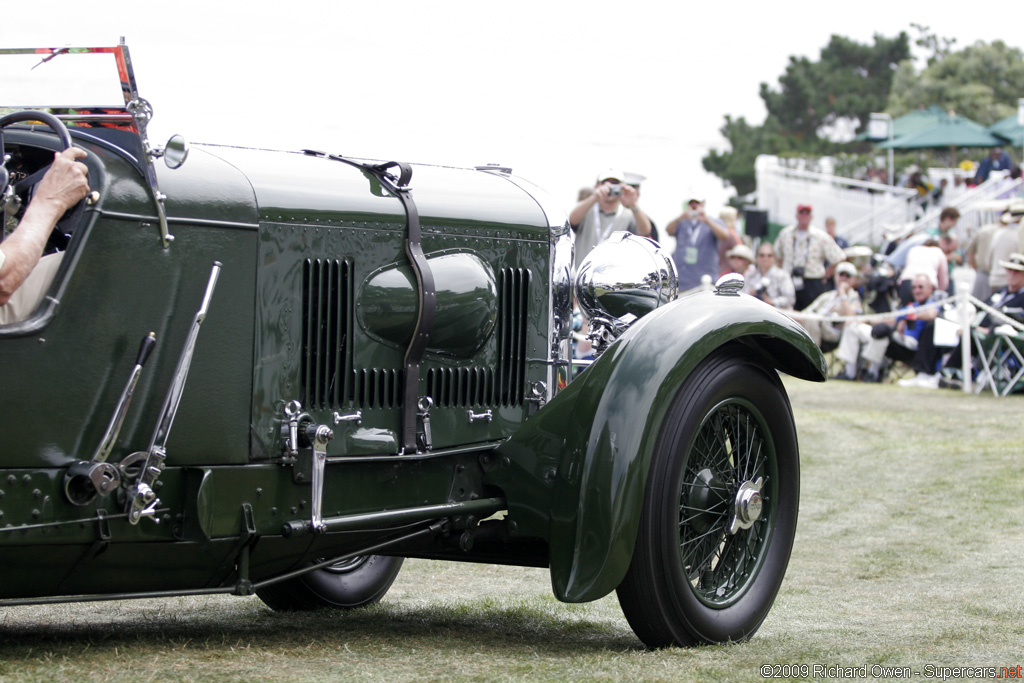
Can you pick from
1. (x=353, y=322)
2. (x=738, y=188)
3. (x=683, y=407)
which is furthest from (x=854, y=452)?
(x=738, y=188)

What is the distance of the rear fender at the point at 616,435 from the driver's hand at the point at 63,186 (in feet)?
5.42

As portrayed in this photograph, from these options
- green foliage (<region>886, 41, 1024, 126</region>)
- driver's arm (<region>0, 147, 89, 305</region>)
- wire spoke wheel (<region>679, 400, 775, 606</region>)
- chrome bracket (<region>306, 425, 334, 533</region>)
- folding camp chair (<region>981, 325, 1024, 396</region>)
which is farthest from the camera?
green foliage (<region>886, 41, 1024, 126</region>)

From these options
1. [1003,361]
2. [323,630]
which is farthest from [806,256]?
[323,630]

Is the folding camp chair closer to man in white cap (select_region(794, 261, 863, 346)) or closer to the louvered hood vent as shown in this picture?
man in white cap (select_region(794, 261, 863, 346))

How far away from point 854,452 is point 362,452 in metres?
6.34

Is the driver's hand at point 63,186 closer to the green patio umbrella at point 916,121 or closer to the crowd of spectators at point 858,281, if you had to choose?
the crowd of spectators at point 858,281

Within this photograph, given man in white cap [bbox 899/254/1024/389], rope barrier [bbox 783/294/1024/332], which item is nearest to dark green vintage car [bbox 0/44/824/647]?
rope barrier [bbox 783/294/1024/332]

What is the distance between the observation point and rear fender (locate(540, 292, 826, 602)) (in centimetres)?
392

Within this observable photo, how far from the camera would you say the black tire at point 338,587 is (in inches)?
194

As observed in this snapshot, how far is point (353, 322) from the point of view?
3.95 metres

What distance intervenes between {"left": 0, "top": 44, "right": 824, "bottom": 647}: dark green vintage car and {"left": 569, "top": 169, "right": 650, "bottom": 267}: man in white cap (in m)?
3.31

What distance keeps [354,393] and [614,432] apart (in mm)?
813

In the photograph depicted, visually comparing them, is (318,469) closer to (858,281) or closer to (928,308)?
(928,308)

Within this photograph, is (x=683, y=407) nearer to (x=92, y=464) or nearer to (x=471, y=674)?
(x=471, y=674)
